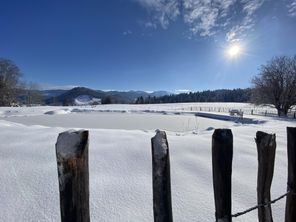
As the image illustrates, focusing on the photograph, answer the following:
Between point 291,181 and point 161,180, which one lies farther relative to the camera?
point 291,181

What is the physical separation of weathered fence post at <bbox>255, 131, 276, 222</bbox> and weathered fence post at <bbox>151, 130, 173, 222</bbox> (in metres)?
0.68

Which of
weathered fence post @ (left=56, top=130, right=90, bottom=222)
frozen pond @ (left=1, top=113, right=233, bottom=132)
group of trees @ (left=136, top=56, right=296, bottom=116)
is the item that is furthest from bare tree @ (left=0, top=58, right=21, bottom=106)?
weathered fence post @ (left=56, top=130, right=90, bottom=222)

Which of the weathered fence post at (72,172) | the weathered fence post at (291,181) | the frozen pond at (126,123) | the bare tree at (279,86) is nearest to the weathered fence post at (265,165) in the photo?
the weathered fence post at (291,181)

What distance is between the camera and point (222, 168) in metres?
1.36

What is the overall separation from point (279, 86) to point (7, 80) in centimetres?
4959

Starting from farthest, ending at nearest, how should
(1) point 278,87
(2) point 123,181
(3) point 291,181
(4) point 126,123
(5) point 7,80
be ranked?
(5) point 7,80
(1) point 278,87
(4) point 126,123
(2) point 123,181
(3) point 291,181

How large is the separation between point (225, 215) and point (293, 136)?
74cm

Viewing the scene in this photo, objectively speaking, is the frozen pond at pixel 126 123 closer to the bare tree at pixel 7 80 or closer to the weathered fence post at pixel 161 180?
the weathered fence post at pixel 161 180

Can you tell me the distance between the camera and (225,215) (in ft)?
4.55

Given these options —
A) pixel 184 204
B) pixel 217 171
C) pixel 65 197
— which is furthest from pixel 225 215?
pixel 184 204

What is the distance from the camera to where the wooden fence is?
1089 mm

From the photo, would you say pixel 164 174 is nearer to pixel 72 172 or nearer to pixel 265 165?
pixel 72 172

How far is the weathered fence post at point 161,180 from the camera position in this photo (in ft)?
4.18

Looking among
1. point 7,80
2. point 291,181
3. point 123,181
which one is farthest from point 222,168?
point 7,80
